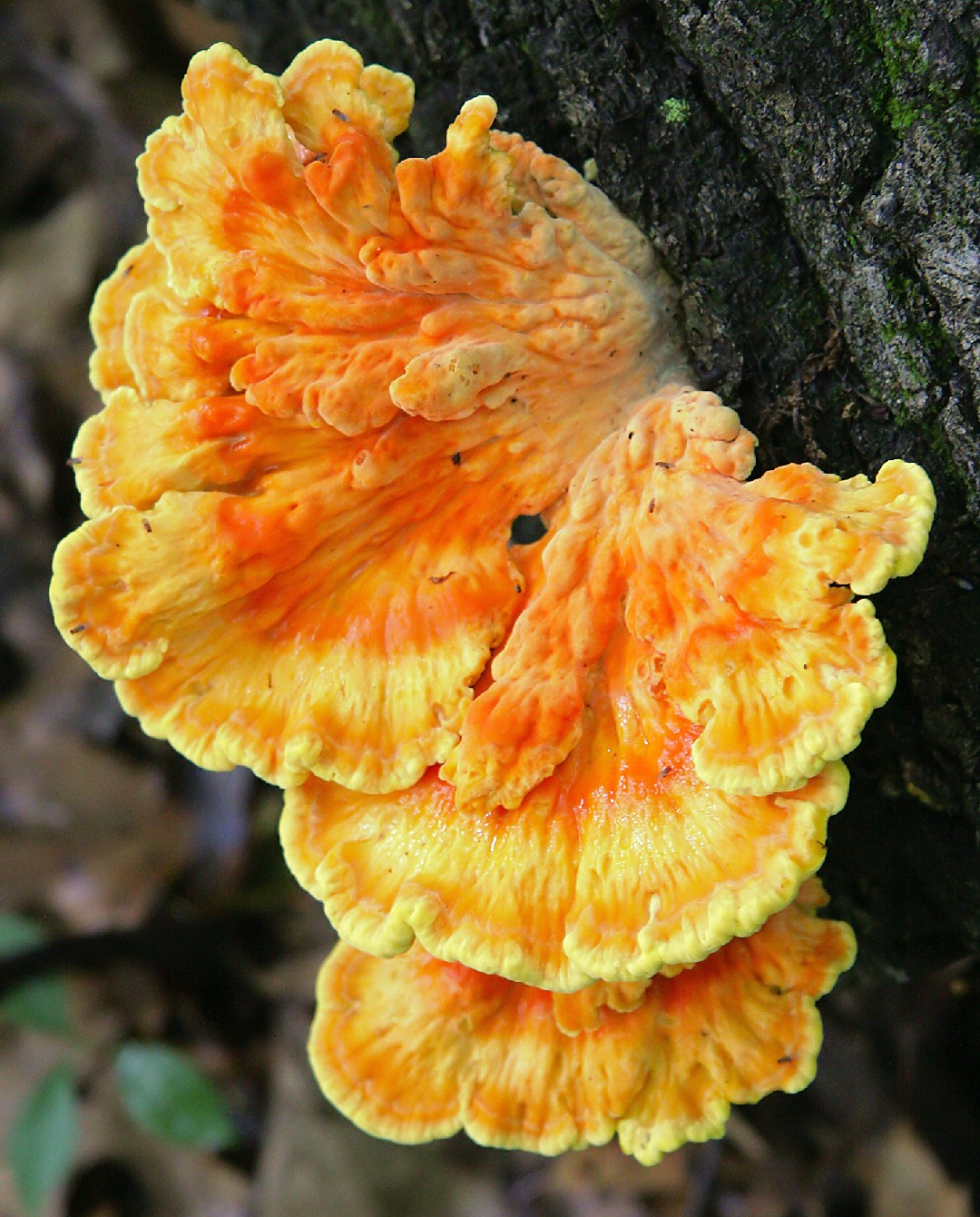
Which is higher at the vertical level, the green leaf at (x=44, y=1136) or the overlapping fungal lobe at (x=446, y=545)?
the overlapping fungal lobe at (x=446, y=545)

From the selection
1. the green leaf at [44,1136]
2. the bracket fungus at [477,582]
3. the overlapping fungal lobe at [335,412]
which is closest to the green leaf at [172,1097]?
the green leaf at [44,1136]

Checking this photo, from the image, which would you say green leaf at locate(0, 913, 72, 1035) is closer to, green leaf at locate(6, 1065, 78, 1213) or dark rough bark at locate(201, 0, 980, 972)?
green leaf at locate(6, 1065, 78, 1213)

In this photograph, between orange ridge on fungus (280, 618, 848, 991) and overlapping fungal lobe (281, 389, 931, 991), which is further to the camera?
orange ridge on fungus (280, 618, 848, 991)

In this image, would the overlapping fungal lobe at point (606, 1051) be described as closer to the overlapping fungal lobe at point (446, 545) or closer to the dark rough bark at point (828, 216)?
the overlapping fungal lobe at point (446, 545)

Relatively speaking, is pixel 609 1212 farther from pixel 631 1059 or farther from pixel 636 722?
pixel 636 722

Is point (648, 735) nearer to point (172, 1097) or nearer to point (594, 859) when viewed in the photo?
point (594, 859)

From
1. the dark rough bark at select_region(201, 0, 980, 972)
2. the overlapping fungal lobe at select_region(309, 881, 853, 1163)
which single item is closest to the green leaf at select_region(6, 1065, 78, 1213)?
the overlapping fungal lobe at select_region(309, 881, 853, 1163)
